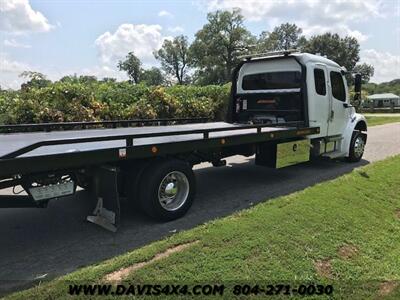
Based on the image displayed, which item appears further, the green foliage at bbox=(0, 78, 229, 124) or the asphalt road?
the green foliage at bbox=(0, 78, 229, 124)

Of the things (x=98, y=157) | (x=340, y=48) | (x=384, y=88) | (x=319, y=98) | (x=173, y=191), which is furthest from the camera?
(x=384, y=88)

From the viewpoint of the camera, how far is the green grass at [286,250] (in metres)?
4.18

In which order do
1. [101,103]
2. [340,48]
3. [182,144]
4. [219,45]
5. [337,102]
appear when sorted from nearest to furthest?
[182,144] → [337,102] → [101,103] → [219,45] → [340,48]

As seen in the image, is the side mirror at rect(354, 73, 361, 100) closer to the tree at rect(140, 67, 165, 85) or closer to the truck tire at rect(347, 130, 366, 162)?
the truck tire at rect(347, 130, 366, 162)

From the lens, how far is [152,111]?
13.5m

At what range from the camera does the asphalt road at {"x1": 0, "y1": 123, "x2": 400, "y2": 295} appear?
4.47 m

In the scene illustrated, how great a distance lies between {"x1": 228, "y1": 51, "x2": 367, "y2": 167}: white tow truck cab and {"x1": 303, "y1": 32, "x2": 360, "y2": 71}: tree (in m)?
66.9

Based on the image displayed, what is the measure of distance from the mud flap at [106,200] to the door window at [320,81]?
5.35m

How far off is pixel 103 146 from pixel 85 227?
3.83ft

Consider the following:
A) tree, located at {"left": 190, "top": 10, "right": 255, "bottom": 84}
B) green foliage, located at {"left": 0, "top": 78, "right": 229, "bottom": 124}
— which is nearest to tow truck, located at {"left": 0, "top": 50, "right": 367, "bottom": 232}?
green foliage, located at {"left": 0, "top": 78, "right": 229, "bottom": 124}

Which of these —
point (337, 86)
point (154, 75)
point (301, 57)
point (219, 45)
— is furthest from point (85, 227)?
point (154, 75)

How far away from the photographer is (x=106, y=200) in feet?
17.5

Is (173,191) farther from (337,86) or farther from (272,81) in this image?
(337,86)

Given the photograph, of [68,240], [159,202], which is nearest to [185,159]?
[159,202]
